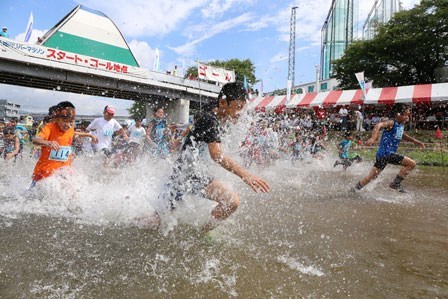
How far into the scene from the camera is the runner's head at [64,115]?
15.0 feet

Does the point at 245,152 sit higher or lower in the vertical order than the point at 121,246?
higher

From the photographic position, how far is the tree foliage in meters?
29.5

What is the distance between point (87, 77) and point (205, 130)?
94.4 ft

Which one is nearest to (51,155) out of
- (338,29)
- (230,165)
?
(230,165)

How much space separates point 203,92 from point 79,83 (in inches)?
566

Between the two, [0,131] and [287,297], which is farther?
[0,131]

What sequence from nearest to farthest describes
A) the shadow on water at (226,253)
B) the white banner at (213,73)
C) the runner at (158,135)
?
the shadow on water at (226,253), the runner at (158,135), the white banner at (213,73)

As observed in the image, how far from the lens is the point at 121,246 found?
122 inches

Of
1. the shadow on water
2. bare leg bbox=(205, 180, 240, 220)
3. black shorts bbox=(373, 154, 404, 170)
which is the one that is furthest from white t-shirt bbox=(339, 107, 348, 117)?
bare leg bbox=(205, 180, 240, 220)

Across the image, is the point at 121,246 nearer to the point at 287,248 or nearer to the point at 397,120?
the point at 287,248

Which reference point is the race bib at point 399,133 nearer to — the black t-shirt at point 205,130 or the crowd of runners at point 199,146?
the crowd of runners at point 199,146

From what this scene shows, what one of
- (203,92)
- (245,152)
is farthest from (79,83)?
(245,152)

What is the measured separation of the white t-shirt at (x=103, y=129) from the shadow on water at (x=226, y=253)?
312cm

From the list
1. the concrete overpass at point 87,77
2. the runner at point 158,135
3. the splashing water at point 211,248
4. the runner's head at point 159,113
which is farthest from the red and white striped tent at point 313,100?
the splashing water at point 211,248
